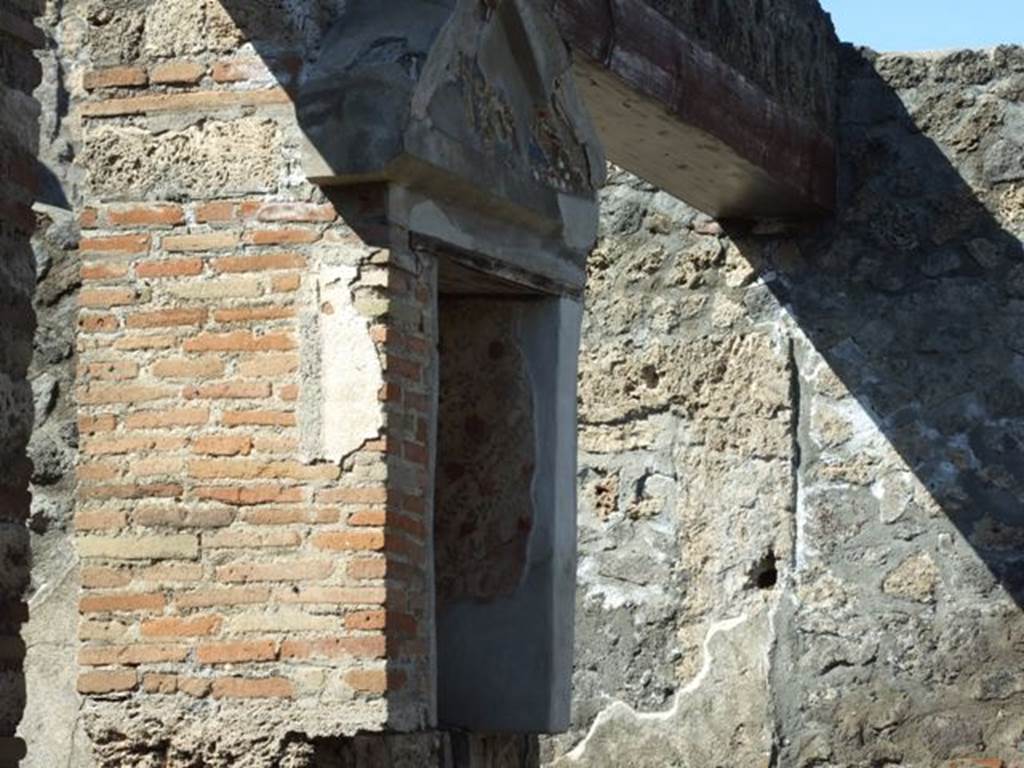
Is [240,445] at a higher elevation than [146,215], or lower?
lower

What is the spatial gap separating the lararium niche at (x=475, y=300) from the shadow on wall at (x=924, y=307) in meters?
1.98

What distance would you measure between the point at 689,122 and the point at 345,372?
1991 mm

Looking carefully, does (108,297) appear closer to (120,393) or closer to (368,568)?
(120,393)

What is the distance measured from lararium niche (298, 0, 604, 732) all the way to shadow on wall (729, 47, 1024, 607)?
198cm

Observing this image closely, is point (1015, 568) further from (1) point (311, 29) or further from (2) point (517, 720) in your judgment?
(1) point (311, 29)

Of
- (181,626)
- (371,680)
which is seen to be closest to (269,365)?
(181,626)

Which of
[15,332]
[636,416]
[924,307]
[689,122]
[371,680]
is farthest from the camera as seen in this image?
[636,416]

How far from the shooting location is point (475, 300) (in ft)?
17.5

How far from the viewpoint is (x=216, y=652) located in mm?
4523

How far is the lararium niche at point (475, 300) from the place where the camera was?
14.8ft

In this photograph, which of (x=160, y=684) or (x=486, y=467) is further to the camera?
(x=486, y=467)

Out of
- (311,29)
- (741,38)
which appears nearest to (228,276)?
(311,29)

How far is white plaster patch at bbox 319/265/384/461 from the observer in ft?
14.8

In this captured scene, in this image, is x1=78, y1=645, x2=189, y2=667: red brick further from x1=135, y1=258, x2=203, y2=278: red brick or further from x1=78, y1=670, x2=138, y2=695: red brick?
x1=135, y1=258, x2=203, y2=278: red brick
